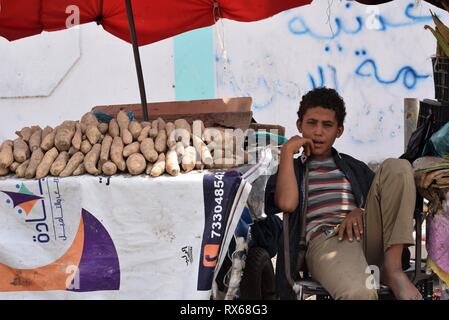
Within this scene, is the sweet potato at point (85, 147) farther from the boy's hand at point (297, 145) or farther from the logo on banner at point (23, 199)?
the boy's hand at point (297, 145)

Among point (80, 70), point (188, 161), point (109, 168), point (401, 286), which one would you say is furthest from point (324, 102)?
point (80, 70)

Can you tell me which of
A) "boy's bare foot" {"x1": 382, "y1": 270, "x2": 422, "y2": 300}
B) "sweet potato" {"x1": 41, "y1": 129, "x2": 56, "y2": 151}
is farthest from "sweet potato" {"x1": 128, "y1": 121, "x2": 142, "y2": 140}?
"boy's bare foot" {"x1": 382, "y1": 270, "x2": 422, "y2": 300}

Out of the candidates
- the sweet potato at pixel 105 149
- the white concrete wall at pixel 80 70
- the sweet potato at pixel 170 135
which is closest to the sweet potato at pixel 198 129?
the sweet potato at pixel 170 135

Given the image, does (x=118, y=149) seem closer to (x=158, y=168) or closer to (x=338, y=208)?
(x=158, y=168)

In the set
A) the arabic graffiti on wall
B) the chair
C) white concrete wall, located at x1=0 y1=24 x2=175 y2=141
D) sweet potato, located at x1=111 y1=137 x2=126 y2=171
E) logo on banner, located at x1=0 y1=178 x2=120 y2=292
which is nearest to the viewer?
the chair

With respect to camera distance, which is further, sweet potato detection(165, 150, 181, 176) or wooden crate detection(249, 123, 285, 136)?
wooden crate detection(249, 123, 285, 136)

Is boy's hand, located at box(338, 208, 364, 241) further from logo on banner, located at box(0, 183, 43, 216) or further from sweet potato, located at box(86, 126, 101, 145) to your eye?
logo on banner, located at box(0, 183, 43, 216)

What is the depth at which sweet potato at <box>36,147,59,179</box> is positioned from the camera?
349cm

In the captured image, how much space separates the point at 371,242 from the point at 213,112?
1.55 meters

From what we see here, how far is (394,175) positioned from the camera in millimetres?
3258

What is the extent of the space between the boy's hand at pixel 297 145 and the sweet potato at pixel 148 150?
0.67 m

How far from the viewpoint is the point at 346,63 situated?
798 centimetres

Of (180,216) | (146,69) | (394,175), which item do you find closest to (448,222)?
(394,175)

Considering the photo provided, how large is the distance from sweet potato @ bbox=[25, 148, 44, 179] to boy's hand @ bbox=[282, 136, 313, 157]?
1.28 metres
